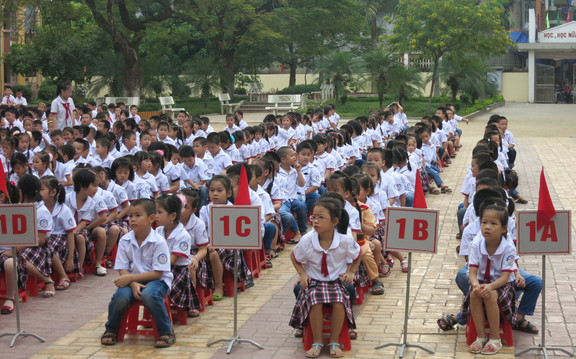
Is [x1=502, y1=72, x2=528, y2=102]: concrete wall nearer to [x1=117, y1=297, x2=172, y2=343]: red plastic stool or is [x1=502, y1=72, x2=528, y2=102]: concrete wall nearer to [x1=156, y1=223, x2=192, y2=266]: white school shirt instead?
[x1=156, y1=223, x2=192, y2=266]: white school shirt

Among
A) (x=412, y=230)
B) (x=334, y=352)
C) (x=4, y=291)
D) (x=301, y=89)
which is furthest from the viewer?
(x=301, y=89)

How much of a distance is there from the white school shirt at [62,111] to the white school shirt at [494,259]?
31.6 ft

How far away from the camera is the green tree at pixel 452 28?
3175 cm

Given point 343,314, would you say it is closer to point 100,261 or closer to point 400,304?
point 400,304

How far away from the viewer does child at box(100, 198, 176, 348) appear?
6.50 metres

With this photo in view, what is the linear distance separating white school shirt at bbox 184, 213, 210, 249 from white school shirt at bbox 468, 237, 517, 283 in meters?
2.49

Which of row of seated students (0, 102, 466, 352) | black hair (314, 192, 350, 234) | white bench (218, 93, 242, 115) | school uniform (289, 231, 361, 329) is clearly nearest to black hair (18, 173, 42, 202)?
row of seated students (0, 102, 466, 352)

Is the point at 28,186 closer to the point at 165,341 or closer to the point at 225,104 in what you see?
the point at 165,341

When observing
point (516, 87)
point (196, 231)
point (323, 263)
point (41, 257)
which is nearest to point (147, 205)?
point (196, 231)

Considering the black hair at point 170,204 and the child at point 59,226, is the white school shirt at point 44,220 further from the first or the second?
the black hair at point 170,204

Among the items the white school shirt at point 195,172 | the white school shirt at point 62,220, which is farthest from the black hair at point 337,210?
the white school shirt at point 195,172

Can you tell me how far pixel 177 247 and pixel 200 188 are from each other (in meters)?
4.36

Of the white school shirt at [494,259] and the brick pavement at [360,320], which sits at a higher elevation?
the white school shirt at [494,259]

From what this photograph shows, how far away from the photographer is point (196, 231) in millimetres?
7598
